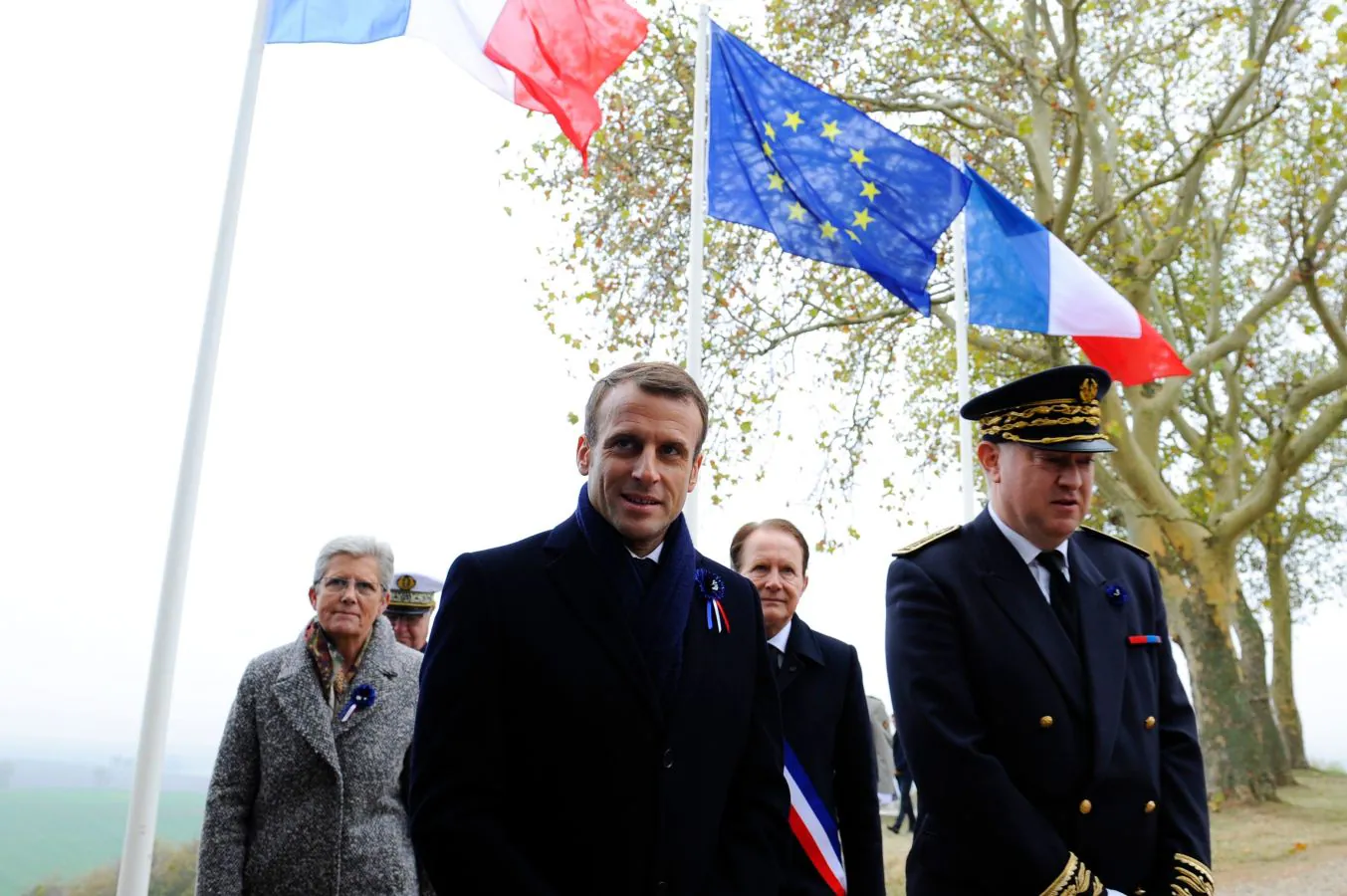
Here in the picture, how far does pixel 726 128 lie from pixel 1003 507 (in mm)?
4912

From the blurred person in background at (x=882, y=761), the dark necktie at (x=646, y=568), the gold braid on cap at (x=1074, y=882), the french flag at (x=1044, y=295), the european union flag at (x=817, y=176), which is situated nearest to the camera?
the dark necktie at (x=646, y=568)

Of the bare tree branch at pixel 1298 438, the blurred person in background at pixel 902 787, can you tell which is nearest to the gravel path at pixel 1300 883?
the bare tree branch at pixel 1298 438

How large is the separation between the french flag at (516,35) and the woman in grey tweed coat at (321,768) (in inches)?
117

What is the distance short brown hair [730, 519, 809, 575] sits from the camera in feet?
15.6

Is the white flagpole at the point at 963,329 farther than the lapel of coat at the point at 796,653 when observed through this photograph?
→ Yes

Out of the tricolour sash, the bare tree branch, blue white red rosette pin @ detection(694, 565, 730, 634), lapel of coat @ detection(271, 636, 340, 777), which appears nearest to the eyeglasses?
lapel of coat @ detection(271, 636, 340, 777)

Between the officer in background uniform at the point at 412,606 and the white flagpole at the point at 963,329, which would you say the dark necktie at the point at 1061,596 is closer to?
the officer in background uniform at the point at 412,606

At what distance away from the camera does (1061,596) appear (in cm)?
356

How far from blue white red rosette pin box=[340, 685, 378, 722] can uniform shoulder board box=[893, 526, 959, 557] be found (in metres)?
2.03

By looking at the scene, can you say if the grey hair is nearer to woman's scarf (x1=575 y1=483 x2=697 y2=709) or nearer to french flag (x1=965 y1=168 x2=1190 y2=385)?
woman's scarf (x1=575 y1=483 x2=697 y2=709)

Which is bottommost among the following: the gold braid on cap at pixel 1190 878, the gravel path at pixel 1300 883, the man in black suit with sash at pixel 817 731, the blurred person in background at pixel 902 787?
the gravel path at pixel 1300 883

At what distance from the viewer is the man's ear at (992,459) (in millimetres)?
3727

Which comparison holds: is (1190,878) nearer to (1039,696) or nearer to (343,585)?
(1039,696)

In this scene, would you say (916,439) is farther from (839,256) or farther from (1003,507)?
(1003,507)
